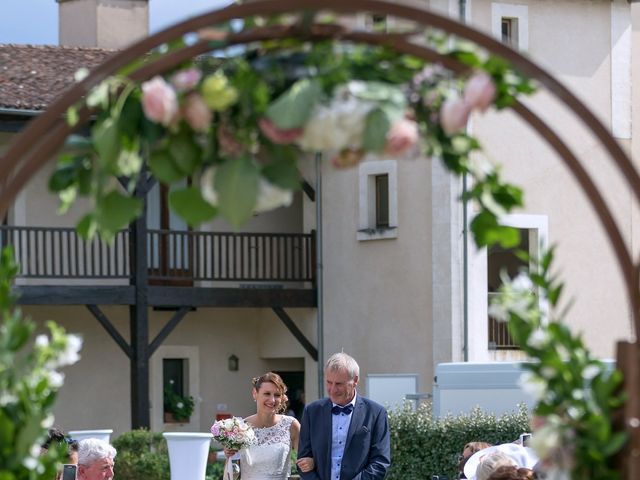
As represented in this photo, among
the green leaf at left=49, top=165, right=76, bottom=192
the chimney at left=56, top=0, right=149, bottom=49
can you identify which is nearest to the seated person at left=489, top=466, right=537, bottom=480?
the green leaf at left=49, top=165, right=76, bottom=192

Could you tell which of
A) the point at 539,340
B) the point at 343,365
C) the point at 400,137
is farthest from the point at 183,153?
the point at 343,365

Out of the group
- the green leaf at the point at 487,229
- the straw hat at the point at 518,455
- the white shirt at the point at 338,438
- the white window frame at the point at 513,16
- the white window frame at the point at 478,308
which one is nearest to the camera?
the green leaf at the point at 487,229

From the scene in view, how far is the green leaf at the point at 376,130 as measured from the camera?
156 inches

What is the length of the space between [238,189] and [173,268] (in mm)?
20172

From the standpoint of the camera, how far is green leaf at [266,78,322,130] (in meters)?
3.95

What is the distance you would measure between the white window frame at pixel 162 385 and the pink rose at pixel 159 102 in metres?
20.3

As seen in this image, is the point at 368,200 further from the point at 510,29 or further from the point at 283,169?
the point at 283,169

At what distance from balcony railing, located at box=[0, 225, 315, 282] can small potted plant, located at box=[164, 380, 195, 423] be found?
181 centimetres

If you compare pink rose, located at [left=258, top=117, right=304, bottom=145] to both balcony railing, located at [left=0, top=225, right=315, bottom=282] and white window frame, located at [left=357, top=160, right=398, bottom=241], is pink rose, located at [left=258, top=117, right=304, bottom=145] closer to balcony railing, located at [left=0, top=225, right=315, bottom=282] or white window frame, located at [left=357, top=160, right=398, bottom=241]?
balcony railing, located at [left=0, top=225, right=315, bottom=282]

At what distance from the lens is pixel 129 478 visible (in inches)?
747

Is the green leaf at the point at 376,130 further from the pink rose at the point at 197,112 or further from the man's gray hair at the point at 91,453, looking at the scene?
the man's gray hair at the point at 91,453

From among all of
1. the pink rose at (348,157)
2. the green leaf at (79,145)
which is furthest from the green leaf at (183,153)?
the pink rose at (348,157)

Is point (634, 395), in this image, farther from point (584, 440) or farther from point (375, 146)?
point (375, 146)

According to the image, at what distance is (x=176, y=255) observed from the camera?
79.5ft
